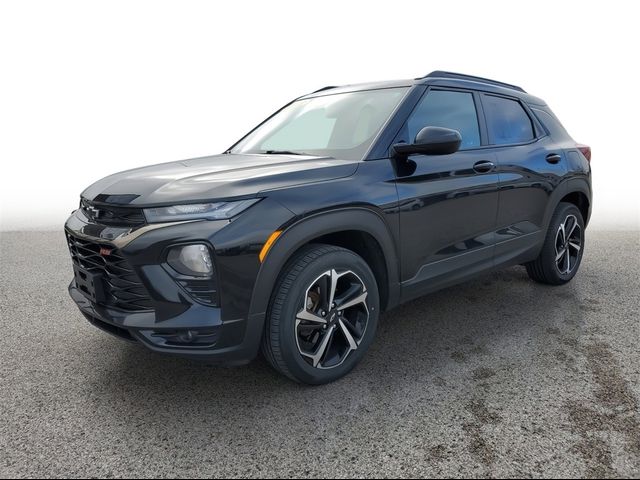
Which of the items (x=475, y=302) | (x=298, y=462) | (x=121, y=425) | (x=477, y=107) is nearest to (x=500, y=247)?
(x=475, y=302)

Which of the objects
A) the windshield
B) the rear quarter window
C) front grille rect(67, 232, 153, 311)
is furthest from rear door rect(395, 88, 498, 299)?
front grille rect(67, 232, 153, 311)

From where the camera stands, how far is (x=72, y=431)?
232cm

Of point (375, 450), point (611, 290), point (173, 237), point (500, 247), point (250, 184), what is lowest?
point (611, 290)

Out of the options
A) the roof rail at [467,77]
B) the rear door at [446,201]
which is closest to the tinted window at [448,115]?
the rear door at [446,201]

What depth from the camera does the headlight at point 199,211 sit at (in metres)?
2.27

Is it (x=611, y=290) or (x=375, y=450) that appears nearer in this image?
(x=375, y=450)

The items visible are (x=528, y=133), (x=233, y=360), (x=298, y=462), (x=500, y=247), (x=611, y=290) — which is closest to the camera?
(x=298, y=462)

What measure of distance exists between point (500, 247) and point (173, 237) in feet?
8.04

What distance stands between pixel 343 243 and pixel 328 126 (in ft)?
3.11

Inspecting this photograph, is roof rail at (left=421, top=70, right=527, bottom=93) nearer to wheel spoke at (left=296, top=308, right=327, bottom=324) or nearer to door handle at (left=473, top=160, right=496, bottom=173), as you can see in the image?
door handle at (left=473, top=160, right=496, bottom=173)

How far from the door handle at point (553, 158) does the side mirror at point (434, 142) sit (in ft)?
5.54

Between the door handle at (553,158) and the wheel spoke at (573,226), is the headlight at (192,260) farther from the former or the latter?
the wheel spoke at (573,226)

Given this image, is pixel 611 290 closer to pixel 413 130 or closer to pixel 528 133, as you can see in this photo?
pixel 528 133

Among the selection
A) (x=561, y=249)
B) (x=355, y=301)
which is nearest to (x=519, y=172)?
(x=561, y=249)
